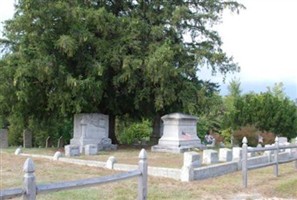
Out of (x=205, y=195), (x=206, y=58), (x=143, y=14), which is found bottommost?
(x=205, y=195)

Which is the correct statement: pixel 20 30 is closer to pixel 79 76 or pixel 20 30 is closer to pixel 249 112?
pixel 79 76

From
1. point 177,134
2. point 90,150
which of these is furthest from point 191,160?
point 177,134

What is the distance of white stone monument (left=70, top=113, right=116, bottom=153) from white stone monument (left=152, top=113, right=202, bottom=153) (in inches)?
111

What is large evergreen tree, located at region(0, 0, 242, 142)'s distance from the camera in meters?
22.6

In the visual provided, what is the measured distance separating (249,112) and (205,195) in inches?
1134

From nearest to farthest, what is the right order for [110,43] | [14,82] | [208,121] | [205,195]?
[205,195], [14,82], [110,43], [208,121]

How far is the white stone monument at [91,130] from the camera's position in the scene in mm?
23766

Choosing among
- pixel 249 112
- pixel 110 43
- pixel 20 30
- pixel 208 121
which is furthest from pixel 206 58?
pixel 208 121

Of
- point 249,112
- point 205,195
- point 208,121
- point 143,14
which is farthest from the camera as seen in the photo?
point 208,121

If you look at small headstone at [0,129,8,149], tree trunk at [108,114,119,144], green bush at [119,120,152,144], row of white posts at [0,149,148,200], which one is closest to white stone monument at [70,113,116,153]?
tree trunk at [108,114,119,144]

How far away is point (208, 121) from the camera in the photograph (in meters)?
50.0

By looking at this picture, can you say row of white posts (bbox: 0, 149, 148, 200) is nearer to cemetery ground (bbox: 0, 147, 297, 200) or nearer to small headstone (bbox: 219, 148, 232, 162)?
cemetery ground (bbox: 0, 147, 297, 200)

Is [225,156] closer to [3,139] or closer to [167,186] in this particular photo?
[167,186]

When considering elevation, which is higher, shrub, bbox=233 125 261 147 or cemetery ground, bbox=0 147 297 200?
shrub, bbox=233 125 261 147
